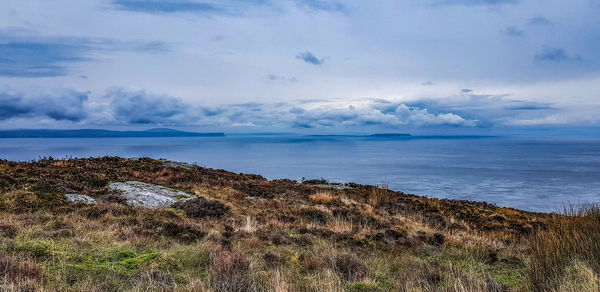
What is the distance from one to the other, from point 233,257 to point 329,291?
2.50 meters

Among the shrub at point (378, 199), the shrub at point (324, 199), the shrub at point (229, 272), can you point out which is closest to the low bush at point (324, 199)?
the shrub at point (324, 199)

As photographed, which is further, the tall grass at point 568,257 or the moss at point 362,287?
the moss at point 362,287

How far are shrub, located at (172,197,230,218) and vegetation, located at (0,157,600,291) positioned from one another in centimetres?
6

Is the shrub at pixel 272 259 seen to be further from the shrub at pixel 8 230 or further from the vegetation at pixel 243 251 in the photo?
the shrub at pixel 8 230

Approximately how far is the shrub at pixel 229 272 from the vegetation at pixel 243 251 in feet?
0.08

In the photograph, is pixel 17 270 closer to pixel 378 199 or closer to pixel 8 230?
pixel 8 230

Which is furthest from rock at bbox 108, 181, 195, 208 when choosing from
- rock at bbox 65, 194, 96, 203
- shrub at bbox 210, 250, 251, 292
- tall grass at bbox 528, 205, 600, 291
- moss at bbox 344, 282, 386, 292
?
tall grass at bbox 528, 205, 600, 291

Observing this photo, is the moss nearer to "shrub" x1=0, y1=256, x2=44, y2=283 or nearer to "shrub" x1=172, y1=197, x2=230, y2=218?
"shrub" x1=0, y1=256, x2=44, y2=283

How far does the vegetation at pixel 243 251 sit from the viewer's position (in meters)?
5.81

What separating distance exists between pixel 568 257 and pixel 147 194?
14729mm

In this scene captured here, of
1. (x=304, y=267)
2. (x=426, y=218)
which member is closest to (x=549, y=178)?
(x=426, y=218)

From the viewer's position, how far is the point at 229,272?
6281mm

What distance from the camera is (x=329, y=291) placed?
5230mm

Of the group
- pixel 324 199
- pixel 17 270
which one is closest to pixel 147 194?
pixel 324 199
